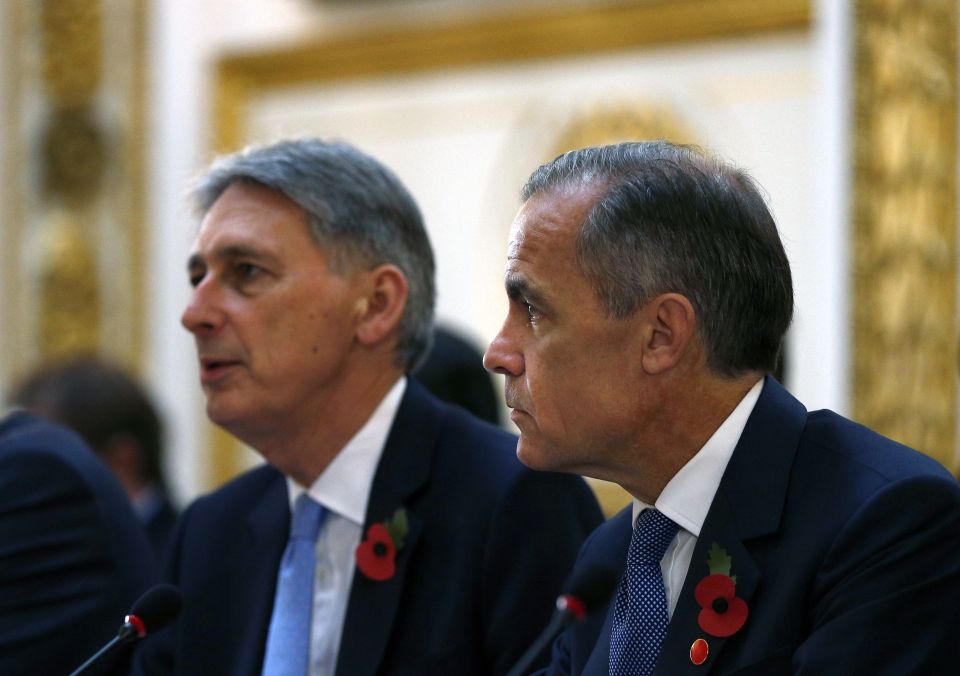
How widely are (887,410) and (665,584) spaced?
297 cm

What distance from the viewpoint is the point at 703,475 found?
2.19 m

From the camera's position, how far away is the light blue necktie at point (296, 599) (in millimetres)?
2797

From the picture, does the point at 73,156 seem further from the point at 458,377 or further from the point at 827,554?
the point at 827,554

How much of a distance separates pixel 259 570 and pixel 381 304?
579 mm

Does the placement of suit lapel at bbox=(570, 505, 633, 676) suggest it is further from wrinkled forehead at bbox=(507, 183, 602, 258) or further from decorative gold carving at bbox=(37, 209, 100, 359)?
decorative gold carving at bbox=(37, 209, 100, 359)

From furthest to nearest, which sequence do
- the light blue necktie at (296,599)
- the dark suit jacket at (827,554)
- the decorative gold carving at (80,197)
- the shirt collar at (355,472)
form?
the decorative gold carving at (80,197) → the shirt collar at (355,472) → the light blue necktie at (296,599) → the dark suit jacket at (827,554)

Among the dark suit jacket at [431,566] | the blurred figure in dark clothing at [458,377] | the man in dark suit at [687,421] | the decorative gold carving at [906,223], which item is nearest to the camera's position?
the man in dark suit at [687,421]

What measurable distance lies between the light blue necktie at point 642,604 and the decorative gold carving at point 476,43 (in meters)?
3.77

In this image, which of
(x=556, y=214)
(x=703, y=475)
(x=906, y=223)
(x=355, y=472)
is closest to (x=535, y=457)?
(x=703, y=475)

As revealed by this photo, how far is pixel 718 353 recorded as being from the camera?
220 centimetres

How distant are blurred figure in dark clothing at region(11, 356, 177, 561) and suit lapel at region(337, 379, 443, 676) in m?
2.15

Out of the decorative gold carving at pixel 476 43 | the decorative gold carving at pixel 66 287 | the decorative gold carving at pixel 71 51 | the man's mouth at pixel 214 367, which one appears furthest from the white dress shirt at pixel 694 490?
the decorative gold carving at pixel 71 51

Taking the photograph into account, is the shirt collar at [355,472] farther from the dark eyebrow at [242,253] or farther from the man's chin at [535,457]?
the man's chin at [535,457]

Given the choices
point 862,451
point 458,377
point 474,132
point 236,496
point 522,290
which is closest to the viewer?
point 862,451
